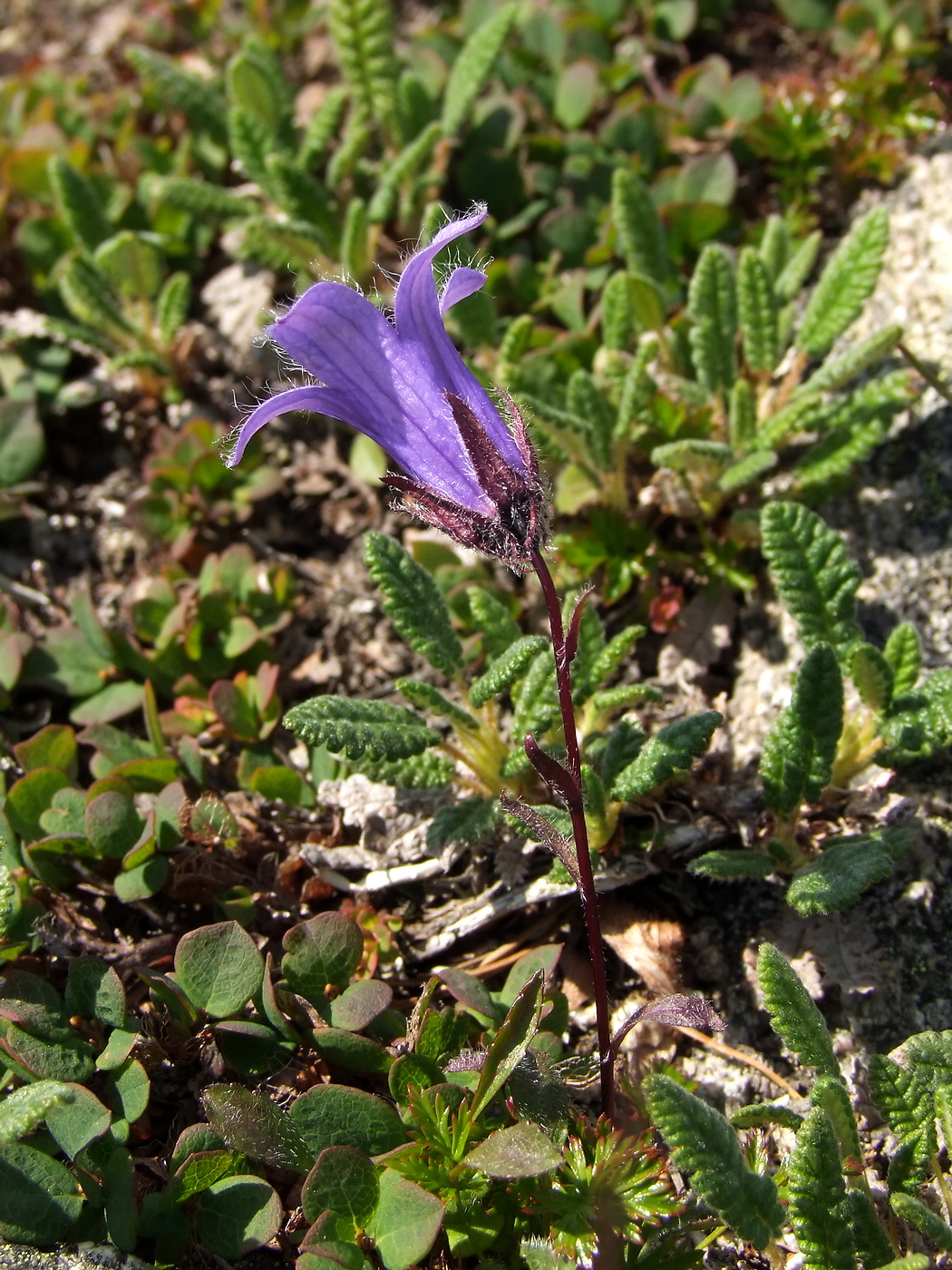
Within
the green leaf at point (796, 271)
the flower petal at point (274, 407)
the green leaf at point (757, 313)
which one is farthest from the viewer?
the green leaf at point (796, 271)

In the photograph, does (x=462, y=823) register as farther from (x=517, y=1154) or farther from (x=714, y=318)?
(x=714, y=318)

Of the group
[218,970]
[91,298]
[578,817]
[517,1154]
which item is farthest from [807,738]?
[91,298]

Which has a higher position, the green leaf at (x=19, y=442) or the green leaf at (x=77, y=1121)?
the green leaf at (x=19, y=442)

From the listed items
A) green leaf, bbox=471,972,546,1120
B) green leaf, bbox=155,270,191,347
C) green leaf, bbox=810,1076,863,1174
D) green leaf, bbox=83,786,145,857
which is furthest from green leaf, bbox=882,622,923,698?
green leaf, bbox=155,270,191,347

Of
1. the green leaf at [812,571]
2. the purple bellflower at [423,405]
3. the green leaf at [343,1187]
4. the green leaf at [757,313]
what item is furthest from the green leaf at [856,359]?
the green leaf at [343,1187]

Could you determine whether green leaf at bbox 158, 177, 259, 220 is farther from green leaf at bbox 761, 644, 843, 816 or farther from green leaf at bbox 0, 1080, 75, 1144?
green leaf at bbox 0, 1080, 75, 1144

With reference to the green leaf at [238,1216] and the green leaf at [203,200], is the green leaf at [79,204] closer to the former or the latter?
the green leaf at [203,200]
